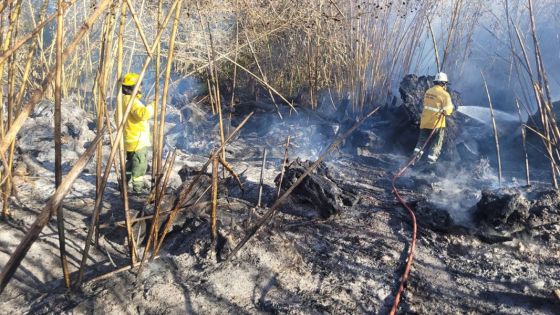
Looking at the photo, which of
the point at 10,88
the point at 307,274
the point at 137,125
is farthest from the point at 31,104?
the point at 137,125

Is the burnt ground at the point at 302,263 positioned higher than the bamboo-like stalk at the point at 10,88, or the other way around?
the bamboo-like stalk at the point at 10,88

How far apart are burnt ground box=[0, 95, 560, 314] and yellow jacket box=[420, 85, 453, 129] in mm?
2028

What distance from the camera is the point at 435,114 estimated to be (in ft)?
20.8

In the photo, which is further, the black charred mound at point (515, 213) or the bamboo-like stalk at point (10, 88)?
the black charred mound at point (515, 213)

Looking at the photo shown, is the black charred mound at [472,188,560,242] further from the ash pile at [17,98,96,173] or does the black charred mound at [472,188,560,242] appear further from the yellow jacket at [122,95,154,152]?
the ash pile at [17,98,96,173]

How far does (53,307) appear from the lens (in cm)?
248

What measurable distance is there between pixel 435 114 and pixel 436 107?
122 mm

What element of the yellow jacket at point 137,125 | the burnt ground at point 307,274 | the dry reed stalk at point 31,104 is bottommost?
the burnt ground at point 307,274

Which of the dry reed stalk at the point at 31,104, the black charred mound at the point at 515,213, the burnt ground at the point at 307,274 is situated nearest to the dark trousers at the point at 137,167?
the burnt ground at the point at 307,274

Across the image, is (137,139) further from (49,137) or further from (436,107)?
(436,107)

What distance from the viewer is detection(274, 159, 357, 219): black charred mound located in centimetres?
405

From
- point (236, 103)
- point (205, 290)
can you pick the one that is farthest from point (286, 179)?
point (236, 103)

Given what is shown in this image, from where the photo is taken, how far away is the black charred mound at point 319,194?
405 centimetres

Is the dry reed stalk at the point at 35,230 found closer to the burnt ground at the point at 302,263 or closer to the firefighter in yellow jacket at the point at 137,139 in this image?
the burnt ground at the point at 302,263
